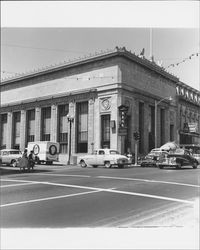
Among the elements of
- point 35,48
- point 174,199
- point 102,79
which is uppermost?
point 102,79

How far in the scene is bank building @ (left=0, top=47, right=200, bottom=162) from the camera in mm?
8398

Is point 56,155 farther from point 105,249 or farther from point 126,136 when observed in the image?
point 105,249

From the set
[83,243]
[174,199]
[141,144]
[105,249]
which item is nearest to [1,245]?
[83,243]

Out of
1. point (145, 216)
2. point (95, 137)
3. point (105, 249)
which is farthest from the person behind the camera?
point (95, 137)

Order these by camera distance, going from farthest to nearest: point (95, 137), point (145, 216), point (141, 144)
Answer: point (95, 137) < point (141, 144) < point (145, 216)

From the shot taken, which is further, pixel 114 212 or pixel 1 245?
pixel 114 212

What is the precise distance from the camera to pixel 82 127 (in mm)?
28562

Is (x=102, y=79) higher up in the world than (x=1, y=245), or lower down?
higher up

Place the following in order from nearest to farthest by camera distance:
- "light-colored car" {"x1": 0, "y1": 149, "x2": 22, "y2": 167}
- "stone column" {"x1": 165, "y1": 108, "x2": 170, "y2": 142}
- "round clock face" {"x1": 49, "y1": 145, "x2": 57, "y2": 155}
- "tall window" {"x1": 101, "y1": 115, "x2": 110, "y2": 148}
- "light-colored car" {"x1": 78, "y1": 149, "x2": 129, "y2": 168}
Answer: "light-colored car" {"x1": 0, "y1": 149, "x2": 22, "y2": 167}, "stone column" {"x1": 165, "y1": 108, "x2": 170, "y2": 142}, "light-colored car" {"x1": 78, "y1": 149, "x2": 129, "y2": 168}, "tall window" {"x1": 101, "y1": 115, "x2": 110, "y2": 148}, "round clock face" {"x1": 49, "y1": 145, "x2": 57, "y2": 155}

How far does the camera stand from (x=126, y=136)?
14.8m

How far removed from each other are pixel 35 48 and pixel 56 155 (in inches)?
910

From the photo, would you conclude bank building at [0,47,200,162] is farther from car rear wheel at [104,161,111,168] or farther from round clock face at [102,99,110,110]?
car rear wheel at [104,161,111,168]

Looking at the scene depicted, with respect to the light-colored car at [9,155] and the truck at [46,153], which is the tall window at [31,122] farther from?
the truck at [46,153]

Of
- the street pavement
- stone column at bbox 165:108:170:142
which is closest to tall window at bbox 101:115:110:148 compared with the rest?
stone column at bbox 165:108:170:142
